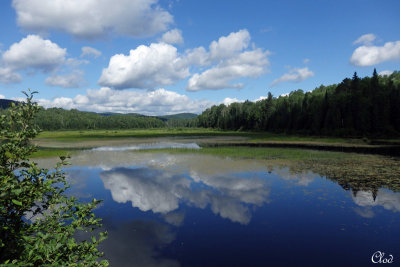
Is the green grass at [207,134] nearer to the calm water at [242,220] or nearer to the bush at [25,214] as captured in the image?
the calm water at [242,220]

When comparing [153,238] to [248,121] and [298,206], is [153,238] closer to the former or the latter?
[298,206]

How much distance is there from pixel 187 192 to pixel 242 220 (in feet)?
23.7

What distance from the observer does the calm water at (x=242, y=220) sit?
1171 centimetres

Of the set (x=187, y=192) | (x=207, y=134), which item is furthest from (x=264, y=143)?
(x=207, y=134)

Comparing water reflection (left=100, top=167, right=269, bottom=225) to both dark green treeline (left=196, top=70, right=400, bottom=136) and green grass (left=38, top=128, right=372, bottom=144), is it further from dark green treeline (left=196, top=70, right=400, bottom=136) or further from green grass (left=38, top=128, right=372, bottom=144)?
dark green treeline (left=196, top=70, right=400, bottom=136)

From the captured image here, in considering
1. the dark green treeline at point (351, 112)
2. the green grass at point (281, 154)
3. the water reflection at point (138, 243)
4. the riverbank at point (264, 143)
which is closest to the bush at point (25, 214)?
the water reflection at point (138, 243)

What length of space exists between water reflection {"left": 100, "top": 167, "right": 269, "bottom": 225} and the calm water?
0.08 metres

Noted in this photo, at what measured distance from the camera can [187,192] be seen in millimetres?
21938

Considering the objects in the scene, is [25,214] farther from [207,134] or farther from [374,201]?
[207,134]

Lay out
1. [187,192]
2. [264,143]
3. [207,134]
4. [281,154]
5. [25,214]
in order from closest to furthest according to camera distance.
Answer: [25,214] → [187,192] → [281,154] → [264,143] → [207,134]

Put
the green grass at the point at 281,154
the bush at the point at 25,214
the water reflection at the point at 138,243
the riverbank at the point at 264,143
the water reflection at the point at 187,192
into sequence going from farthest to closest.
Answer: the riverbank at the point at 264,143 < the green grass at the point at 281,154 < the water reflection at the point at 187,192 < the water reflection at the point at 138,243 < the bush at the point at 25,214

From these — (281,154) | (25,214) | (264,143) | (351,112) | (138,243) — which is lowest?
(138,243)

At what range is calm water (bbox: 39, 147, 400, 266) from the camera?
38.4ft

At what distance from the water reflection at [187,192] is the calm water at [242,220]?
8cm
